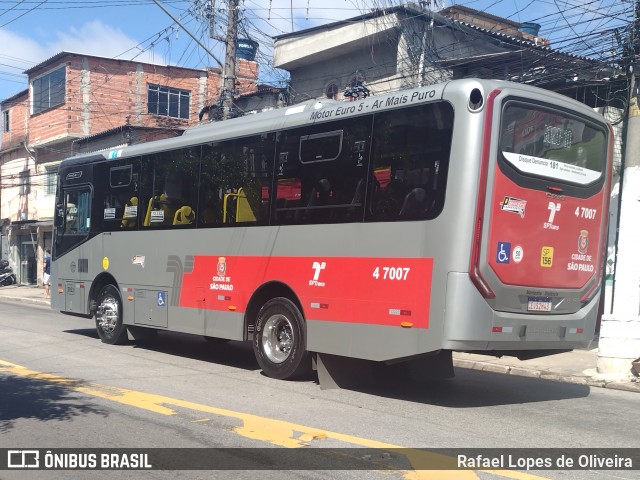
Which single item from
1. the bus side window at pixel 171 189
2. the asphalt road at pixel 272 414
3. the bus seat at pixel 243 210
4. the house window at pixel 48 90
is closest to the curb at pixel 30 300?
the house window at pixel 48 90

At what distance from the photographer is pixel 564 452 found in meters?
6.00

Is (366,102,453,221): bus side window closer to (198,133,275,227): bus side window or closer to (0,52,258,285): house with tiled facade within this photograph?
(198,133,275,227): bus side window

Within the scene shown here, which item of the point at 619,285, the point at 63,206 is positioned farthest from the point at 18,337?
the point at 619,285

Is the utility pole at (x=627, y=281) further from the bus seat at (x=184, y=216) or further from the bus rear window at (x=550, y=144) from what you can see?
the bus seat at (x=184, y=216)

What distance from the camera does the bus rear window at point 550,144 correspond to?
7328 mm

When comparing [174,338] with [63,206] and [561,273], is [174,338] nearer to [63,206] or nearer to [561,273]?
[63,206]

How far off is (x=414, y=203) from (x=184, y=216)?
4.76m

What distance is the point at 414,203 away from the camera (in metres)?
7.50

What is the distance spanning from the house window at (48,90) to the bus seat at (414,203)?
27.1 m

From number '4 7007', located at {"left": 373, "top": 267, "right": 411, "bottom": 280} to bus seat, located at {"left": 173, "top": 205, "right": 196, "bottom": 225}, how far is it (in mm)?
4067

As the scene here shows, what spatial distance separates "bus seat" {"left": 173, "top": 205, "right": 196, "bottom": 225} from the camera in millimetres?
10844

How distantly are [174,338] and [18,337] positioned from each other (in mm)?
3047

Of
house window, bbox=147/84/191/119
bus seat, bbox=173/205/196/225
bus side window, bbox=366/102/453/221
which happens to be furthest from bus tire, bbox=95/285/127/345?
house window, bbox=147/84/191/119

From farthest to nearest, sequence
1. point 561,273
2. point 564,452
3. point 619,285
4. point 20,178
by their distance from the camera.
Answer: point 20,178 → point 619,285 → point 561,273 → point 564,452
